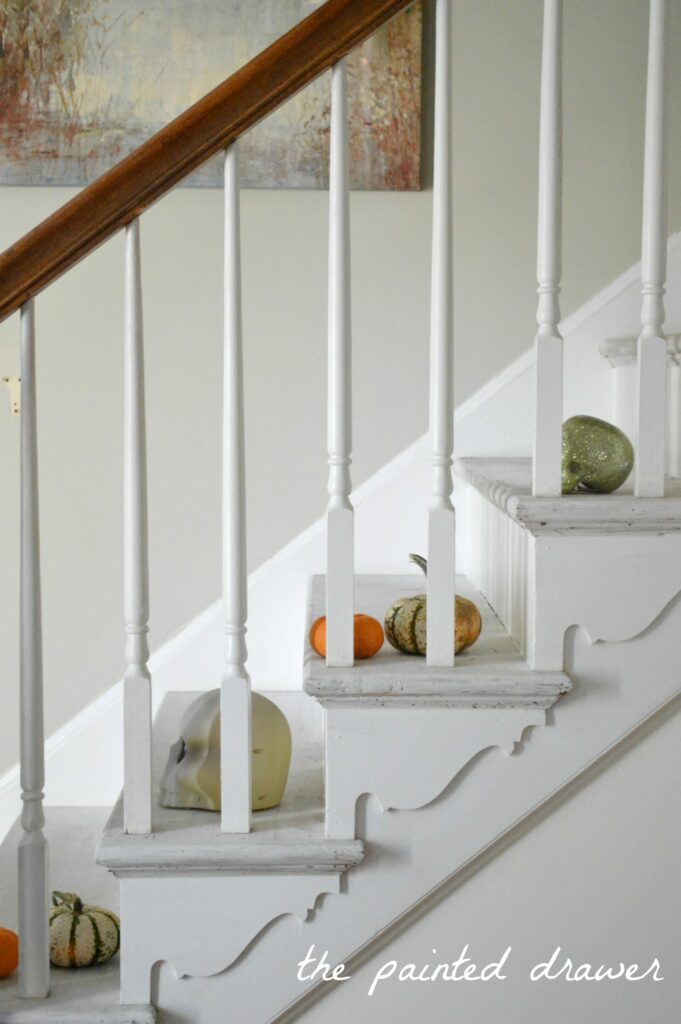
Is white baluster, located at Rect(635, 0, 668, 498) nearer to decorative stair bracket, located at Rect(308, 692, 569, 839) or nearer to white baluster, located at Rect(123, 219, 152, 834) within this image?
decorative stair bracket, located at Rect(308, 692, 569, 839)

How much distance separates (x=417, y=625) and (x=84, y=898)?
24.9 inches

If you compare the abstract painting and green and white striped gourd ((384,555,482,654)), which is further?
the abstract painting

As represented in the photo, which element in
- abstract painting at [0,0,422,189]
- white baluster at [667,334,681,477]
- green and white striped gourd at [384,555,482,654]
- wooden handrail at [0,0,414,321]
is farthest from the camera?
abstract painting at [0,0,422,189]

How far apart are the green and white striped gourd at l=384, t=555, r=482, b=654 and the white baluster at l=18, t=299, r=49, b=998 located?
1.41ft

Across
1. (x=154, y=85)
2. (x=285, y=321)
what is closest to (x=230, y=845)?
(x=285, y=321)

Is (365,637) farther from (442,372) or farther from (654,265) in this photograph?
(654,265)

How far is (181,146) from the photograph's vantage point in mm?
1173

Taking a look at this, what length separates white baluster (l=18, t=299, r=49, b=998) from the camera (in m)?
1.20

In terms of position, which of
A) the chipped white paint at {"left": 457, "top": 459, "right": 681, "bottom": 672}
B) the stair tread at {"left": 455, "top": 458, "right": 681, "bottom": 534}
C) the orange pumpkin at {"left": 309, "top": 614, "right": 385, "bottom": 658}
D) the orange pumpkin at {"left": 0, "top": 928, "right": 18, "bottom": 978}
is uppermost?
the stair tread at {"left": 455, "top": 458, "right": 681, "bottom": 534}

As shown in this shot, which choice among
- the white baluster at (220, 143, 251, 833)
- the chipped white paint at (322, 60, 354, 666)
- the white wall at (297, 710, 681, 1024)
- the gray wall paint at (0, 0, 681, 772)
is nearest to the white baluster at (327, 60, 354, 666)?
the chipped white paint at (322, 60, 354, 666)

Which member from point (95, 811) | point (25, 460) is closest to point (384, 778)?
point (25, 460)

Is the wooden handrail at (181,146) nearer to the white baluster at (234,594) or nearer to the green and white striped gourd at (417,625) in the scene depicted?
the white baluster at (234,594)

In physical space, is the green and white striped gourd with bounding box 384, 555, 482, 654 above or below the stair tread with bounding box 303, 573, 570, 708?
above

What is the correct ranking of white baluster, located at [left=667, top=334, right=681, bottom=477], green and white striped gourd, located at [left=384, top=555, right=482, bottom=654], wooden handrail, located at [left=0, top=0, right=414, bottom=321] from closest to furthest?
wooden handrail, located at [left=0, top=0, right=414, bottom=321]
green and white striped gourd, located at [left=384, top=555, right=482, bottom=654]
white baluster, located at [left=667, top=334, right=681, bottom=477]
